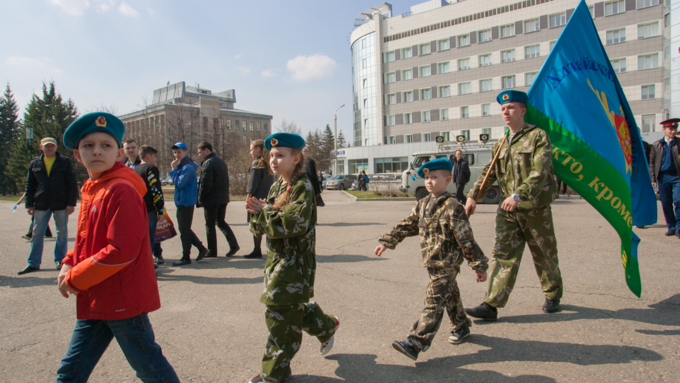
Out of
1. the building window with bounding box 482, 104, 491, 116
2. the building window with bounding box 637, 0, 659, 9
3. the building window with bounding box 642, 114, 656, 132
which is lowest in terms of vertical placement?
the building window with bounding box 642, 114, 656, 132

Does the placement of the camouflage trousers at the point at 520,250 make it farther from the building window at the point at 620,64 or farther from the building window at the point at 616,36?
the building window at the point at 616,36

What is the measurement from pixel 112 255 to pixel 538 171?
3.24 metres

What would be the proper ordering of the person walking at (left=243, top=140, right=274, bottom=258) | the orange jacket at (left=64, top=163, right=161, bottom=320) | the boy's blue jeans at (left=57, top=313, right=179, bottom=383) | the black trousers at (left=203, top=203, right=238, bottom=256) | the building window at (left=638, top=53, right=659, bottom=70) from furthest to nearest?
the building window at (left=638, top=53, right=659, bottom=70) < the black trousers at (left=203, top=203, right=238, bottom=256) < the person walking at (left=243, top=140, right=274, bottom=258) < the boy's blue jeans at (left=57, top=313, right=179, bottom=383) < the orange jacket at (left=64, top=163, right=161, bottom=320)

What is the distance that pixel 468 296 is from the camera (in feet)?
14.2

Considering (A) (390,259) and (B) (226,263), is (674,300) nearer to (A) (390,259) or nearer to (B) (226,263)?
(A) (390,259)

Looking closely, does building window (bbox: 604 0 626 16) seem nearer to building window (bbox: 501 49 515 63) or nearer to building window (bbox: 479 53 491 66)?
building window (bbox: 501 49 515 63)

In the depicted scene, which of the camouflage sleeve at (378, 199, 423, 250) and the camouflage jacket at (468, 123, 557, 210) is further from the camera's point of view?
the camouflage jacket at (468, 123, 557, 210)

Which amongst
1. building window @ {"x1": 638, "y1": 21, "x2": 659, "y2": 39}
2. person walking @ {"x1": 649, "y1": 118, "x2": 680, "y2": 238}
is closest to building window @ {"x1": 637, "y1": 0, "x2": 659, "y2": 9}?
building window @ {"x1": 638, "y1": 21, "x2": 659, "y2": 39}

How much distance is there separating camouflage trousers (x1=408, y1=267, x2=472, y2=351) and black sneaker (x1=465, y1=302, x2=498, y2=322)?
616mm

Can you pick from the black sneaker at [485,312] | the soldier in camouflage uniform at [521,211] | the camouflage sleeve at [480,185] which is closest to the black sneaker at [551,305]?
the soldier in camouflage uniform at [521,211]

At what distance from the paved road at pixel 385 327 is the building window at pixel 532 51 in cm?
4359

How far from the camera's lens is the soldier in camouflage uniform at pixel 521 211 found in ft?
11.5

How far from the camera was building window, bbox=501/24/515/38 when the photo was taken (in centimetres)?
4482

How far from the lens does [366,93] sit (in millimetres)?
55812
